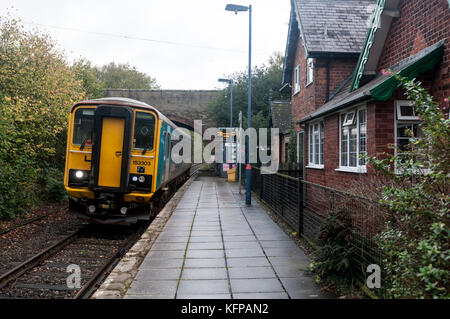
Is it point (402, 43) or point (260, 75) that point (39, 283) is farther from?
point (260, 75)

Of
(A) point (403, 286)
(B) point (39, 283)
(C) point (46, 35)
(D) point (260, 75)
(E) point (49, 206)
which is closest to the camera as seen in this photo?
(A) point (403, 286)

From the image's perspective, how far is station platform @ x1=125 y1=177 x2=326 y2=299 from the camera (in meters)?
4.88

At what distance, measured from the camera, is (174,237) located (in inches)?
323

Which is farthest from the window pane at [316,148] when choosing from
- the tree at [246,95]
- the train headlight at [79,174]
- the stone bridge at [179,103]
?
the stone bridge at [179,103]

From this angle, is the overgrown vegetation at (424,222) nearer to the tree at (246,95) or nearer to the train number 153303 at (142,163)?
the train number 153303 at (142,163)

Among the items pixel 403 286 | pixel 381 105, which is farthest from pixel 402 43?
pixel 403 286

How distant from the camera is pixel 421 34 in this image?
8391mm

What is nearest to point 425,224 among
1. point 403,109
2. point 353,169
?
point 403,109

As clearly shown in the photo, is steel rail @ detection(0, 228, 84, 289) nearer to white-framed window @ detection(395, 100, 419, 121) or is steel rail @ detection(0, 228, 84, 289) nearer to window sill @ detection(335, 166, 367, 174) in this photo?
window sill @ detection(335, 166, 367, 174)

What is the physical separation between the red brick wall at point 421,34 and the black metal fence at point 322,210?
3031 millimetres

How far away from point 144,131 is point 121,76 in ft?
190
